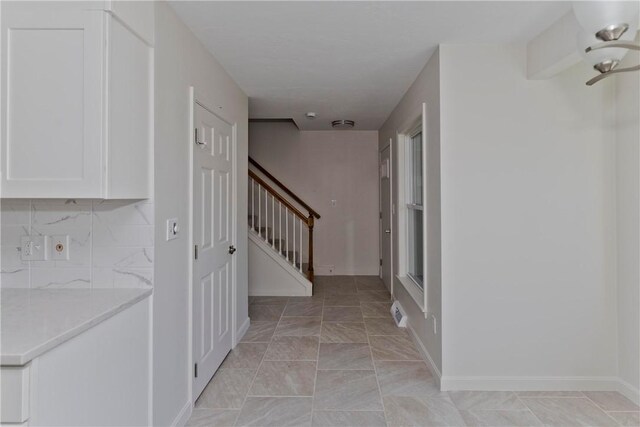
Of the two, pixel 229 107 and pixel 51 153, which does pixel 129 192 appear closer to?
pixel 51 153

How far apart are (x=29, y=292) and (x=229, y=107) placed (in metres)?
2.02

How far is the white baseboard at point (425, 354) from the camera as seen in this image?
2604mm

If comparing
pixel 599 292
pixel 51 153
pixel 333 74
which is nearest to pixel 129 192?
pixel 51 153

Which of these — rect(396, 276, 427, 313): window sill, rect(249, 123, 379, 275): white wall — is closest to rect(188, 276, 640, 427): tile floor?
rect(396, 276, 427, 313): window sill

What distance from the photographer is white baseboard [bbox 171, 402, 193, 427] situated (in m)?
2.04

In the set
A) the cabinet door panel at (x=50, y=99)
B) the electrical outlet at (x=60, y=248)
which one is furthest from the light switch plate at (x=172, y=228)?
the cabinet door panel at (x=50, y=99)

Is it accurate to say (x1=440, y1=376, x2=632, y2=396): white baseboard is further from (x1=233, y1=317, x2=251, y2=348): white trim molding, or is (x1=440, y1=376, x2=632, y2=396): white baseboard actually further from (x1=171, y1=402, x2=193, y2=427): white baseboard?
(x1=233, y1=317, x2=251, y2=348): white trim molding

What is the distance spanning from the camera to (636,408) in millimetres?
2264

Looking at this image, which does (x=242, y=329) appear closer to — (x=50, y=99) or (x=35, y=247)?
(x=35, y=247)

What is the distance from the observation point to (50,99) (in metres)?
1.42

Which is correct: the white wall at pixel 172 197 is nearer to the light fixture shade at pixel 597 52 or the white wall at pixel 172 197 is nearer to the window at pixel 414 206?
the light fixture shade at pixel 597 52

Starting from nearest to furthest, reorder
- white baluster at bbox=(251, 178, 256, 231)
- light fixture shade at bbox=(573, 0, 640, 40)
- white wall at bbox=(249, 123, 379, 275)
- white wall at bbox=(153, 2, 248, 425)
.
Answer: light fixture shade at bbox=(573, 0, 640, 40), white wall at bbox=(153, 2, 248, 425), white baluster at bbox=(251, 178, 256, 231), white wall at bbox=(249, 123, 379, 275)

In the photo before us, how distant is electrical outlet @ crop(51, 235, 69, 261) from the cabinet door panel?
1.18 feet

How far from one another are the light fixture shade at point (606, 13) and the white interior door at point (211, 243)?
207 cm
